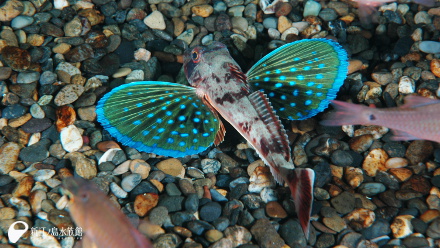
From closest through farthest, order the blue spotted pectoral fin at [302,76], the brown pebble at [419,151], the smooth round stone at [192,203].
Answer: the smooth round stone at [192,203]
the brown pebble at [419,151]
the blue spotted pectoral fin at [302,76]

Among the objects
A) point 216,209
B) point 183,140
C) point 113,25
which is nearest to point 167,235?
point 216,209

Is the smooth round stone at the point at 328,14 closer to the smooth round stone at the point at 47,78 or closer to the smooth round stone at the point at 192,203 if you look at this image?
the smooth round stone at the point at 192,203

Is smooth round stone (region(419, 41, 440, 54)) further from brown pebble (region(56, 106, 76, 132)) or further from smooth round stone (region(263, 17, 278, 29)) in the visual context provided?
brown pebble (region(56, 106, 76, 132))

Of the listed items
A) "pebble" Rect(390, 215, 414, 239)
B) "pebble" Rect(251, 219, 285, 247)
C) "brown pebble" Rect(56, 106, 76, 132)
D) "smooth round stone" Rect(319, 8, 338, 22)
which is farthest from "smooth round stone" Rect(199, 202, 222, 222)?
"smooth round stone" Rect(319, 8, 338, 22)

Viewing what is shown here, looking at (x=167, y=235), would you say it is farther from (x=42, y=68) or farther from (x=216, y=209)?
(x=42, y=68)

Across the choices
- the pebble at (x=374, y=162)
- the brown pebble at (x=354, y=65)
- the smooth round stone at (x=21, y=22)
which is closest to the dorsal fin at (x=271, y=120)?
the pebble at (x=374, y=162)

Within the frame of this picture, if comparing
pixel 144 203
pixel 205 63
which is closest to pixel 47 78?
pixel 205 63
